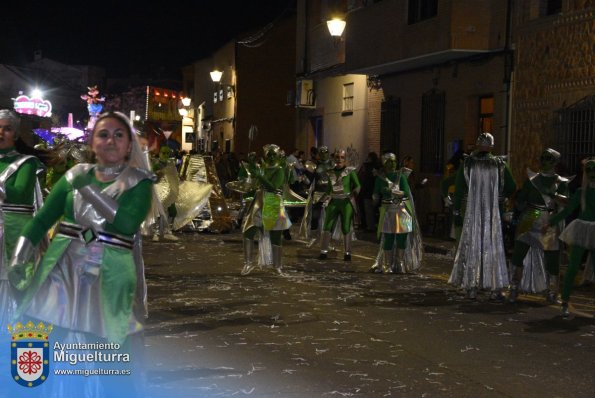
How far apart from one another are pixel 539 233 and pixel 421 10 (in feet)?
42.3

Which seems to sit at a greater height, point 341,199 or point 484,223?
point 341,199

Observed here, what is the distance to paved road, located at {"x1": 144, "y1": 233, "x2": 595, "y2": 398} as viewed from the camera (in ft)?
23.1

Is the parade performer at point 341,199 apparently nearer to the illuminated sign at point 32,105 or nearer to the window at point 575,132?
the window at point 575,132

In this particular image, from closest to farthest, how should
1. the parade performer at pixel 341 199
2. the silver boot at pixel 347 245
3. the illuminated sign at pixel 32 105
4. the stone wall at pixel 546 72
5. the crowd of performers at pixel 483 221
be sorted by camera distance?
the crowd of performers at pixel 483 221, the parade performer at pixel 341 199, the silver boot at pixel 347 245, the stone wall at pixel 546 72, the illuminated sign at pixel 32 105

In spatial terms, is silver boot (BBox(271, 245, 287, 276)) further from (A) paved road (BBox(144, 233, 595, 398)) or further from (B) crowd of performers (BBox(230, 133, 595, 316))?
(A) paved road (BBox(144, 233, 595, 398))

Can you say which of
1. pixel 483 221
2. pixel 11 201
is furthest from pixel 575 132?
pixel 11 201

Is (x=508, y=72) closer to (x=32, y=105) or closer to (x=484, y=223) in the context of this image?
(x=484, y=223)

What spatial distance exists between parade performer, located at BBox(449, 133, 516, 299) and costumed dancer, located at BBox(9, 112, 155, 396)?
7076 millimetres

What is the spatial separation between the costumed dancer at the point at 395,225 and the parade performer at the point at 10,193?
26.1ft

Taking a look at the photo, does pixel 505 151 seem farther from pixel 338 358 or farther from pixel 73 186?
pixel 73 186

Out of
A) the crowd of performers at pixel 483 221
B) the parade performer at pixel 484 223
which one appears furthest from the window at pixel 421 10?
the parade performer at pixel 484 223

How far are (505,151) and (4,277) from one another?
48.6ft

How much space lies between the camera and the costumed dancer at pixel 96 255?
4.95 metres

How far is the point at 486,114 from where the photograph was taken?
21688mm
